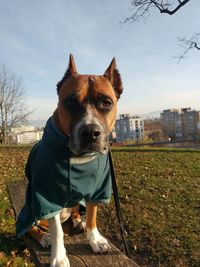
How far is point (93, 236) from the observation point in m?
3.01

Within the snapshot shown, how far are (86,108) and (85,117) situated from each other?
154 mm

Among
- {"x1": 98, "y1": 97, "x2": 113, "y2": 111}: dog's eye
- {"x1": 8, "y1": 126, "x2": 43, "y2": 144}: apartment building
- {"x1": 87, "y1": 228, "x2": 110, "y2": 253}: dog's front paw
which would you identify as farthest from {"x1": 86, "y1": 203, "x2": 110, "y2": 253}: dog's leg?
{"x1": 8, "y1": 126, "x2": 43, "y2": 144}: apartment building

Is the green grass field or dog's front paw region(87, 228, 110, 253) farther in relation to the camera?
the green grass field

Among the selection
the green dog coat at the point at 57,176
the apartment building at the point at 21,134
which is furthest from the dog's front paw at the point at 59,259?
the apartment building at the point at 21,134

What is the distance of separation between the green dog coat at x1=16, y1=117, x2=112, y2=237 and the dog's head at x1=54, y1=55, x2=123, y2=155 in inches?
4.3

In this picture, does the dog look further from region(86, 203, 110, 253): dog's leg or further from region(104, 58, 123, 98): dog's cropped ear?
region(104, 58, 123, 98): dog's cropped ear

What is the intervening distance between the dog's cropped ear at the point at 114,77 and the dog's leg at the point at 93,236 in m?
1.17

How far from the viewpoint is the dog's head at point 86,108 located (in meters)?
2.52

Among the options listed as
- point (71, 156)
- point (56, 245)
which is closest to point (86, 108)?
point (71, 156)

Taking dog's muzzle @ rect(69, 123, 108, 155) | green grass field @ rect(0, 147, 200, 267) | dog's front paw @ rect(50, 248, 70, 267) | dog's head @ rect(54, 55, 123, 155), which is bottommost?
green grass field @ rect(0, 147, 200, 267)

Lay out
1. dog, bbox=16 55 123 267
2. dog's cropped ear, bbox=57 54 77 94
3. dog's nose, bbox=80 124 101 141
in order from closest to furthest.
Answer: dog's nose, bbox=80 124 101 141 → dog, bbox=16 55 123 267 → dog's cropped ear, bbox=57 54 77 94

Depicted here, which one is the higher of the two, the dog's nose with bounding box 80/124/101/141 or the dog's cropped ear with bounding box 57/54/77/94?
the dog's cropped ear with bounding box 57/54/77/94

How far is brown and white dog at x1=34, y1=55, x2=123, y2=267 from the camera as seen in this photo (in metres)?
2.54

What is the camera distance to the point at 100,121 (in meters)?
2.62
